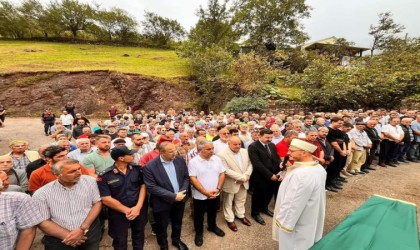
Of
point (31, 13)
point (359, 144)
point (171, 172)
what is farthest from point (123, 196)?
point (31, 13)

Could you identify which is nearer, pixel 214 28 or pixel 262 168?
pixel 262 168

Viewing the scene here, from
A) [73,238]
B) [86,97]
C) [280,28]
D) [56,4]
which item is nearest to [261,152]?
[73,238]

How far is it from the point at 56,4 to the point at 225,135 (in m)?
58.2

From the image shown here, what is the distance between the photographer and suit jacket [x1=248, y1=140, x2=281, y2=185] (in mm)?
4480

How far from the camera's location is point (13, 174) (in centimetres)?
363

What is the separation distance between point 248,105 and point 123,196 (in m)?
13.1

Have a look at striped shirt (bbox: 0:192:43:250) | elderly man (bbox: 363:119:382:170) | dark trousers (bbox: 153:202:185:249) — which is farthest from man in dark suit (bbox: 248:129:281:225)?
elderly man (bbox: 363:119:382:170)

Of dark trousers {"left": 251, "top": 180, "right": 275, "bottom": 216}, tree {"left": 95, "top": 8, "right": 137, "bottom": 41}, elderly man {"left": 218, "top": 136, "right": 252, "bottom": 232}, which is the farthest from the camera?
tree {"left": 95, "top": 8, "right": 137, "bottom": 41}

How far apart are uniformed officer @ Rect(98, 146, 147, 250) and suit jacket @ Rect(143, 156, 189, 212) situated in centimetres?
14

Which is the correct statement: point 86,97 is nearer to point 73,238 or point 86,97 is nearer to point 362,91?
point 73,238

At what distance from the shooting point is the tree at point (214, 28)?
28.8 m

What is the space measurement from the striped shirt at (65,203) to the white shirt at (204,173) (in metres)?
1.71

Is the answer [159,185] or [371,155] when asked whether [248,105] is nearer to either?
[371,155]

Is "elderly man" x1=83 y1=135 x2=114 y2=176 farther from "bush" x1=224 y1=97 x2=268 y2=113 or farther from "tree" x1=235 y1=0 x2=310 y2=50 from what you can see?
"tree" x1=235 y1=0 x2=310 y2=50
